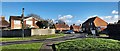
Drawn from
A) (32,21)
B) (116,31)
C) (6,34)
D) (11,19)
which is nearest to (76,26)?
(32,21)

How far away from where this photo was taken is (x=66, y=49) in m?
17.0

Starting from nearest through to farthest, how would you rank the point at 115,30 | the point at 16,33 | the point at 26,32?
the point at 115,30
the point at 26,32
the point at 16,33

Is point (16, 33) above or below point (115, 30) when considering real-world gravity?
below

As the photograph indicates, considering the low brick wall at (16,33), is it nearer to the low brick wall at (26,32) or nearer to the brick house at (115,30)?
the low brick wall at (26,32)

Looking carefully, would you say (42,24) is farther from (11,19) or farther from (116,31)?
(116,31)

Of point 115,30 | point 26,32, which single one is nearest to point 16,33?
point 26,32

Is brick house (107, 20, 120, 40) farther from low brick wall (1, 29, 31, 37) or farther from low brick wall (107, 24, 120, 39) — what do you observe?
low brick wall (1, 29, 31, 37)

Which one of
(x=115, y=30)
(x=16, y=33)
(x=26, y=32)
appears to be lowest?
(x=16, y=33)

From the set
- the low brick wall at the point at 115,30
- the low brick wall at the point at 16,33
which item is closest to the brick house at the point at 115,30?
the low brick wall at the point at 115,30

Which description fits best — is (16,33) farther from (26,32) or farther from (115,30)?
(115,30)

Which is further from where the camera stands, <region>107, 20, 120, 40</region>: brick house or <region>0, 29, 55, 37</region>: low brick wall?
<region>0, 29, 55, 37</region>: low brick wall

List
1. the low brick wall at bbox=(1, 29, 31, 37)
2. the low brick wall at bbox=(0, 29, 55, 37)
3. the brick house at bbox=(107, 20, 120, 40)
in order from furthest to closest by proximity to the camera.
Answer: the low brick wall at bbox=(1, 29, 31, 37), the low brick wall at bbox=(0, 29, 55, 37), the brick house at bbox=(107, 20, 120, 40)

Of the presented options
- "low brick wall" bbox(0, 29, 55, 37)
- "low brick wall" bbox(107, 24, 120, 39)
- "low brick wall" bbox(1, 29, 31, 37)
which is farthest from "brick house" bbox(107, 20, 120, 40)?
"low brick wall" bbox(1, 29, 31, 37)

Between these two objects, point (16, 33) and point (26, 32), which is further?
point (16, 33)
